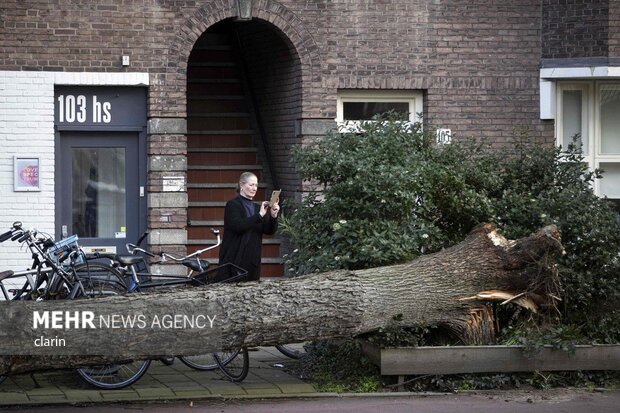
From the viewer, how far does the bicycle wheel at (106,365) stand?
34.2 ft

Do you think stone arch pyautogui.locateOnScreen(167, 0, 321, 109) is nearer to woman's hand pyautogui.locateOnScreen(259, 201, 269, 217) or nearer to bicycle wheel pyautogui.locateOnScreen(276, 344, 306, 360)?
woman's hand pyautogui.locateOnScreen(259, 201, 269, 217)

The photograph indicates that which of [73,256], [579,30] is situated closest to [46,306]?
[73,256]

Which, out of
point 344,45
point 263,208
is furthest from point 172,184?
point 263,208

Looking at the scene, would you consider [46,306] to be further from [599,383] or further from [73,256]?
[599,383]

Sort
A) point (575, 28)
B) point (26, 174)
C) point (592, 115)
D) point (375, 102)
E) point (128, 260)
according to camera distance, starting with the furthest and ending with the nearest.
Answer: point (592, 115)
point (375, 102)
point (575, 28)
point (26, 174)
point (128, 260)

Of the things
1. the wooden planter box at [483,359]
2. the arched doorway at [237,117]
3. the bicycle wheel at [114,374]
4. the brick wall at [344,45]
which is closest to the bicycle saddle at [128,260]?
the bicycle wheel at [114,374]

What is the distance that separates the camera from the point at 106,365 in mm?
10141

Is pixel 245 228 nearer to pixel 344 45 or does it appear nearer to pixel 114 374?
pixel 114 374

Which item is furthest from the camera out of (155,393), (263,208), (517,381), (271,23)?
(271,23)

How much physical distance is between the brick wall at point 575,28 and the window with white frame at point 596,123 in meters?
0.58

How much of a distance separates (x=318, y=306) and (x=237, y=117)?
7.55 metres

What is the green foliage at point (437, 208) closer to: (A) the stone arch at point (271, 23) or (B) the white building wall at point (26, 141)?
(A) the stone arch at point (271, 23)

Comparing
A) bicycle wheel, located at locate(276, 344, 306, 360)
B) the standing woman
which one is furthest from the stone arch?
bicycle wheel, located at locate(276, 344, 306, 360)

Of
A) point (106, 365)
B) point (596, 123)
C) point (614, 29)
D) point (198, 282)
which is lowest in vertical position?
point (106, 365)
